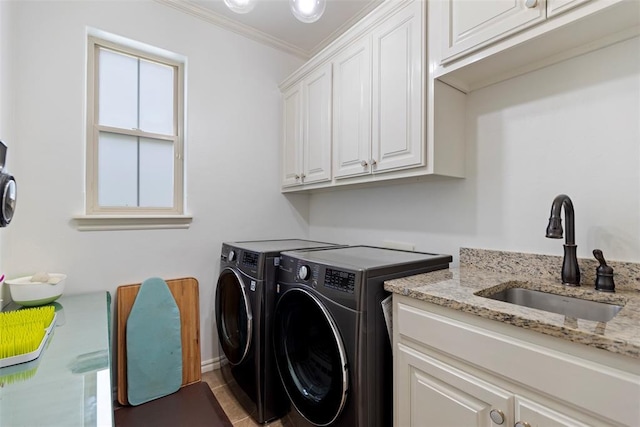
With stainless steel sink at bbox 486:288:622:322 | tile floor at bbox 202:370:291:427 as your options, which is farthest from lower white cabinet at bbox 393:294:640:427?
tile floor at bbox 202:370:291:427

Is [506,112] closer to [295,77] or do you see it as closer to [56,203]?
[295,77]

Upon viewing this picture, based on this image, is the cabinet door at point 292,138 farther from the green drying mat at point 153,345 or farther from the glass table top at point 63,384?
the glass table top at point 63,384

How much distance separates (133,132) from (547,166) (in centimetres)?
246

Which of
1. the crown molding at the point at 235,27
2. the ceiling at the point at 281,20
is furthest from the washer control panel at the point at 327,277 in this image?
the crown molding at the point at 235,27

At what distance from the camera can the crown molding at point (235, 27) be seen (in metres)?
2.05

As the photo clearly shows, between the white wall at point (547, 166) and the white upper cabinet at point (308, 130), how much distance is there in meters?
0.69

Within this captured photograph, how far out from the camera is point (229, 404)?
71.6 inches

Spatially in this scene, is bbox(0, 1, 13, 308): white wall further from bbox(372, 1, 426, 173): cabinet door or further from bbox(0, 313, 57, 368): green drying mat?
bbox(372, 1, 426, 173): cabinet door

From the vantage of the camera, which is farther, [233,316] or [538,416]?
[233,316]

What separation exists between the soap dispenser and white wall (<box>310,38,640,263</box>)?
0.10 m

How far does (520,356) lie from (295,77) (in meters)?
2.23

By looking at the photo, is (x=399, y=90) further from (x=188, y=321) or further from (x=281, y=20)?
(x=188, y=321)

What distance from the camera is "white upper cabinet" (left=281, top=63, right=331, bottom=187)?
2.01 m

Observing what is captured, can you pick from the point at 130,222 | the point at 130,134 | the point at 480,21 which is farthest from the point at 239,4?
the point at 130,222
